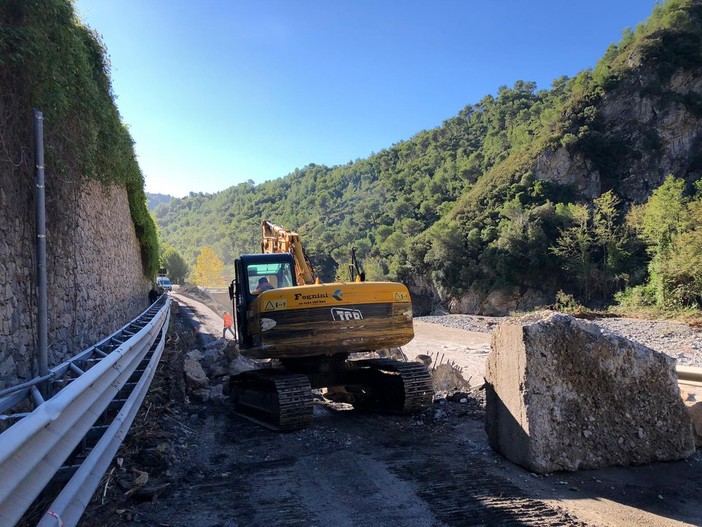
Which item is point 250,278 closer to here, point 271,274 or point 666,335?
point 271,274

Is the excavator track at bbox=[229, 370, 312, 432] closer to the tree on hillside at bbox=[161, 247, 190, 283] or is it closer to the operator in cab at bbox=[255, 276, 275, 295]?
the operator in cab at bbox=[255, 276, 275, 295]

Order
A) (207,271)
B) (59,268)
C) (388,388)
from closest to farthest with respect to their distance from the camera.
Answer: (59,268)
(388,388)
(207,271)

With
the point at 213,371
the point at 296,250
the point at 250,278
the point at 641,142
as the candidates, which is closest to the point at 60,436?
the point at 250,278

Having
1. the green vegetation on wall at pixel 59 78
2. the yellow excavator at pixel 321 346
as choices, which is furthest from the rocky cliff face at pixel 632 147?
the green vegetation on wall at pixel 59 78

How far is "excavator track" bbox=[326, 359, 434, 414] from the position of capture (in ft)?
23.0

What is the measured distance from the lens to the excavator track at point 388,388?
702cm

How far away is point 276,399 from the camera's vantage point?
21.4ft

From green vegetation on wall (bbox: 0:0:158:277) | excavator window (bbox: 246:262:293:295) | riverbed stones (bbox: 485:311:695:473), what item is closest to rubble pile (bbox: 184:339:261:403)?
excavator window (bbox: 246:262:293:295)

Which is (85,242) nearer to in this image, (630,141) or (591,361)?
(591,361)

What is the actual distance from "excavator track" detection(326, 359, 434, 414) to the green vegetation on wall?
16.8 ft

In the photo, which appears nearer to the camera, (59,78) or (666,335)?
(59,78)

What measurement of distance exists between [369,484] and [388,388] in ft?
10.4

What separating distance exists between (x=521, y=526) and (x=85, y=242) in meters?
7.07

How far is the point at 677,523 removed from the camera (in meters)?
3.52
